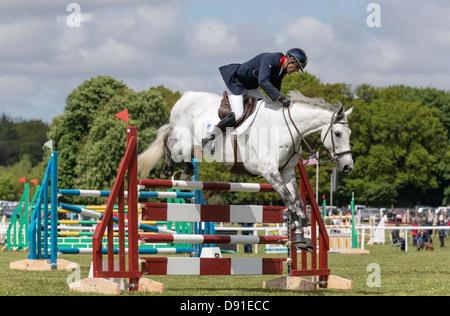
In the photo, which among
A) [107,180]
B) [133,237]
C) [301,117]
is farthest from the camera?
[107,180]

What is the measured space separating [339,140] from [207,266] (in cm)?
201

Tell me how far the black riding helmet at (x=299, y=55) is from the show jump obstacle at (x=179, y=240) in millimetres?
1178

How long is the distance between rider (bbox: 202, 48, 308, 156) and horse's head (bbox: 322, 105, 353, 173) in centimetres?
54

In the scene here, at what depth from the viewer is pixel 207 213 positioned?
845 cm

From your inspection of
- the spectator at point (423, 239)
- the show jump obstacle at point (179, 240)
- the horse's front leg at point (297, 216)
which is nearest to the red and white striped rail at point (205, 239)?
the show jump obstacle at point (179, 240)

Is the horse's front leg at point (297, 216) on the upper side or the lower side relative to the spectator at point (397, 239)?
upper

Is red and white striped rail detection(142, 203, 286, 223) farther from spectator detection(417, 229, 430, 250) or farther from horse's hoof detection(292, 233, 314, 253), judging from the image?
spectator detection(417, 229, 430, 250)

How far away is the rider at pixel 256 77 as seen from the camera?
8.30m

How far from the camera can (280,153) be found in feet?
27.6

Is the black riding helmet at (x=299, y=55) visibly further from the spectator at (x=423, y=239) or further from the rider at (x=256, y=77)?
the spectator at (x=423, y=239)
